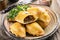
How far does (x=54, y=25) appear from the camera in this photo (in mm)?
639

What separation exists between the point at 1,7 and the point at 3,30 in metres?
0.22

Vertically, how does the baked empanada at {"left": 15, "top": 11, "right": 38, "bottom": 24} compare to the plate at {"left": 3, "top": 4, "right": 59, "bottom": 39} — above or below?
above

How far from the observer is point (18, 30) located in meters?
0.58

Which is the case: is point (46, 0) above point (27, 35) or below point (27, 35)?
above

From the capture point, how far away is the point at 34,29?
590 mm

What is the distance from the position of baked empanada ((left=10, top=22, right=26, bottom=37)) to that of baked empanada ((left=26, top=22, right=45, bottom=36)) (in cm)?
2

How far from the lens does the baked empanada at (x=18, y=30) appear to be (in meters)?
0.58

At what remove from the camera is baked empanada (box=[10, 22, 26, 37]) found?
22.8 inches

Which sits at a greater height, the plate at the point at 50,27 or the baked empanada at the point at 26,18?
the baked empanada at the point at 26,18

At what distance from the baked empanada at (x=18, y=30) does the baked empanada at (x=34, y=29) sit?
22 millimetres

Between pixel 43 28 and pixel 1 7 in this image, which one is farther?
pixel 1 7

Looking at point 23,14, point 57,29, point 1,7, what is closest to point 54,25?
point 57,29

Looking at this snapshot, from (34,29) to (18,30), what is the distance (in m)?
0.06

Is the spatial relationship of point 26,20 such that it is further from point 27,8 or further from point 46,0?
point 46,0
